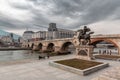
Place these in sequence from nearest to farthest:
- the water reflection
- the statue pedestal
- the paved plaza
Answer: the paved plaza < the statue pedestal < the water reflection

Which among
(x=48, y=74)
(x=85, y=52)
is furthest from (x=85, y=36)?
(x=48, y=74)

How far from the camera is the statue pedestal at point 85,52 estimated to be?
21384 millimetres

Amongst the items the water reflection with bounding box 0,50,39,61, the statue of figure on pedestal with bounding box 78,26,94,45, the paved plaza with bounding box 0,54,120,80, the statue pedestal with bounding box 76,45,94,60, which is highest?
the statue of figure on pedestal with bounding box 78,26,94,45

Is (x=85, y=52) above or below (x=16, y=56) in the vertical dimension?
above

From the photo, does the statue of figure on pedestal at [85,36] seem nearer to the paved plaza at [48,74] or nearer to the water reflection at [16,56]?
the paved plaza at [48,74]

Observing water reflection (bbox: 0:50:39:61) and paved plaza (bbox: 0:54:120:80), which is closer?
paved plaza (bbox: 0:54:120:80)

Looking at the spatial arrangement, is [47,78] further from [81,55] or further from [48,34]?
[48,34]

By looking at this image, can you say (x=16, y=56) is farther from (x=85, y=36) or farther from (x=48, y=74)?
(x=48, y=74)

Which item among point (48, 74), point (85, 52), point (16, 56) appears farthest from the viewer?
point (16, 56)

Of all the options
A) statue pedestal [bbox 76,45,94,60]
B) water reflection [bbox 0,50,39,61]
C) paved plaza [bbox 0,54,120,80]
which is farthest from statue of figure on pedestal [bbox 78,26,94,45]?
water reflection [bbox 0,50,39,61]

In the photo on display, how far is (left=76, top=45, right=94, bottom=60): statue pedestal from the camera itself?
2138 centimetres

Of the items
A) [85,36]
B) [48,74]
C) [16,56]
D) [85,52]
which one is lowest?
[16,56]

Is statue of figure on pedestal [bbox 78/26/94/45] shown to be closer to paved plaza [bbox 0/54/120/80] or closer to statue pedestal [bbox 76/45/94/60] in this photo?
statue pedestal [bbox 76/45/94/60]

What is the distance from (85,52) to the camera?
22172 mm
